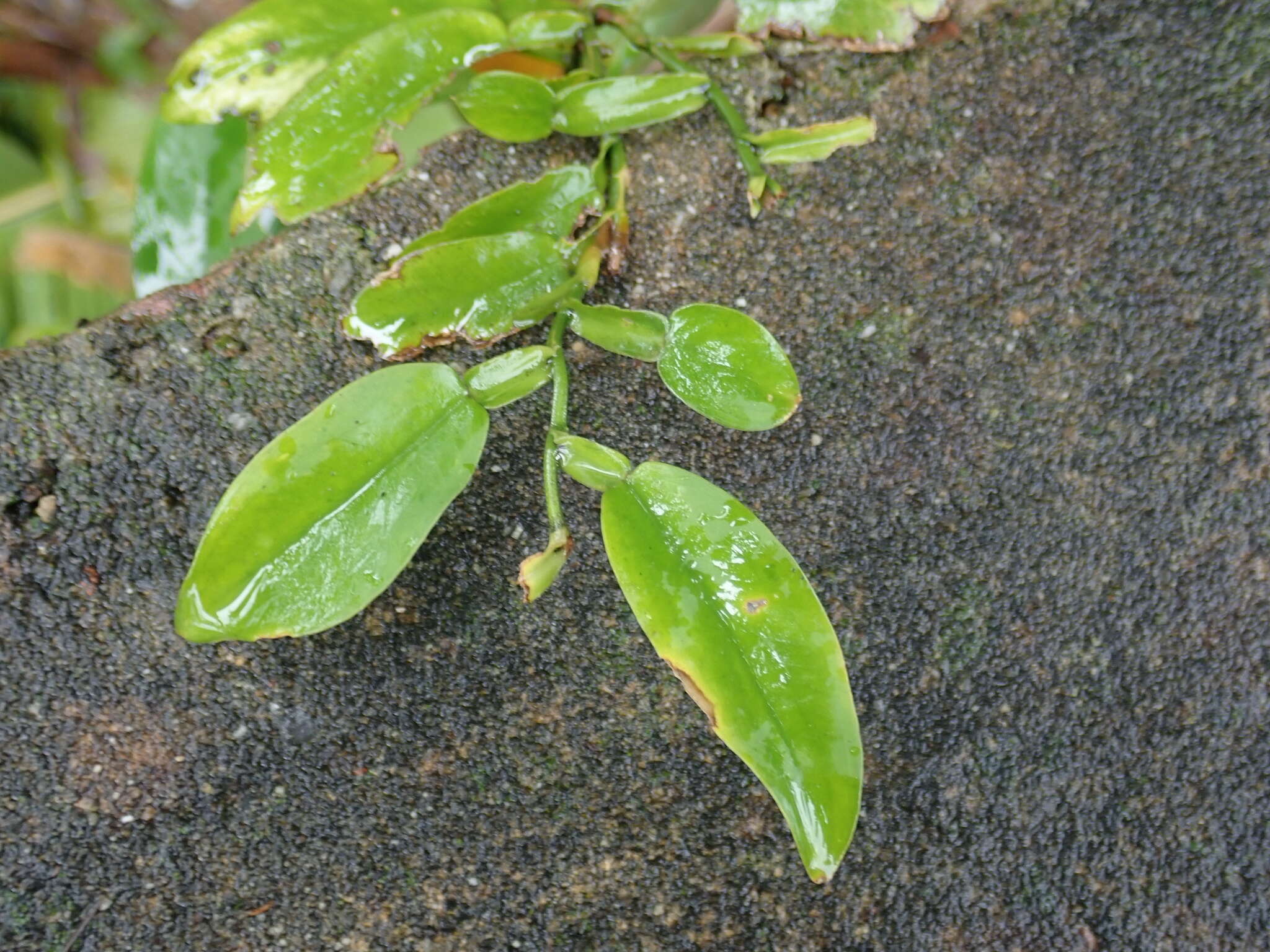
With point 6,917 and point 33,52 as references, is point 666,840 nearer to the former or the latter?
point 6,917

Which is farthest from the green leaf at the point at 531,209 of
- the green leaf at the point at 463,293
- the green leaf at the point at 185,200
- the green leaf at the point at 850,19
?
the green leaf at the point at 185,200

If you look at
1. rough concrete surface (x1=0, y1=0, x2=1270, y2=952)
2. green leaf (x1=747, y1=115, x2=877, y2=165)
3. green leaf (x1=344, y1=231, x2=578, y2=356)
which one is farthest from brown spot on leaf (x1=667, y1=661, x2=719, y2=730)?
green leaf (x1=747, y1=115, x2=877, y2=165)

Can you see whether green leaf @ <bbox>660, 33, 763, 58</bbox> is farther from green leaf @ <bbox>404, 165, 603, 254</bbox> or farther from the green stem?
the green stem

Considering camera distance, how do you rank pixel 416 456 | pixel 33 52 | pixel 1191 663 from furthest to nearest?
pixel 33 52, pixel 1191 663, pixel 416 456

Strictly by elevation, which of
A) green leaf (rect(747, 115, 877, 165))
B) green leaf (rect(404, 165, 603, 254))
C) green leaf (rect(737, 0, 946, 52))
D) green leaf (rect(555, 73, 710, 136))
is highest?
green leaf (rect(737, 0, 946, 52))

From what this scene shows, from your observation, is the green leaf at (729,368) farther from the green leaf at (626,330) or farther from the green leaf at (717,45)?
the green leaf at (717,45)

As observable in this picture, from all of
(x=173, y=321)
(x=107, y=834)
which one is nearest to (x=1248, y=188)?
(x=173, y=321)
